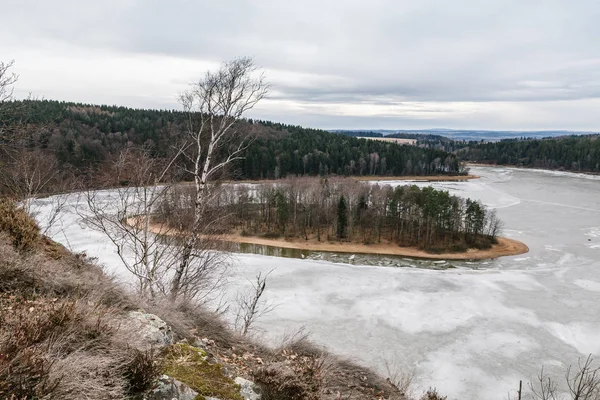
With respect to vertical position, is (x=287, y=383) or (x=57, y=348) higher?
(x=57, y=348)

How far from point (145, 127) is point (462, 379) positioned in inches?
3149

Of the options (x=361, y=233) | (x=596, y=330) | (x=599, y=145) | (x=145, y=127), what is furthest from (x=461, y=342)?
(x=599, y=145)

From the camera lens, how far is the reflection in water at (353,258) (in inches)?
1272

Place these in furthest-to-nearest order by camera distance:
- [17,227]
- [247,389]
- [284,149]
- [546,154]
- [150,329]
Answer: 1. [546,154]
2. [284,149]
3. [17,227]
4. [150,329]
5. [247,389]

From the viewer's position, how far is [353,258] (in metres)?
34.5

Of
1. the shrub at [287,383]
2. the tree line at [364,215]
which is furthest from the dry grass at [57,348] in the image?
the tree line at [364,215]

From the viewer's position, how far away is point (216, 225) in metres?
10.1

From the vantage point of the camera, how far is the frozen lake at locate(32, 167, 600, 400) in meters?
13.6

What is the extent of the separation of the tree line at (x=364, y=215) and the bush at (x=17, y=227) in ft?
102

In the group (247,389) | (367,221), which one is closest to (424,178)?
(367,221)

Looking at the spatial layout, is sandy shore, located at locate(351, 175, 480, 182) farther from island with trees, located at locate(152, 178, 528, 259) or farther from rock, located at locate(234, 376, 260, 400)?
rock, located at locate(234, 376, 260, 400)

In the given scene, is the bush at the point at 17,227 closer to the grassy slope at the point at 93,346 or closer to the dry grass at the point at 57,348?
the grassy slope at the point at 93,346

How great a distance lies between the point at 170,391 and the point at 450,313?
17764 millimetres

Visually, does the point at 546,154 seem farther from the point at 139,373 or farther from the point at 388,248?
the point at 139,373
